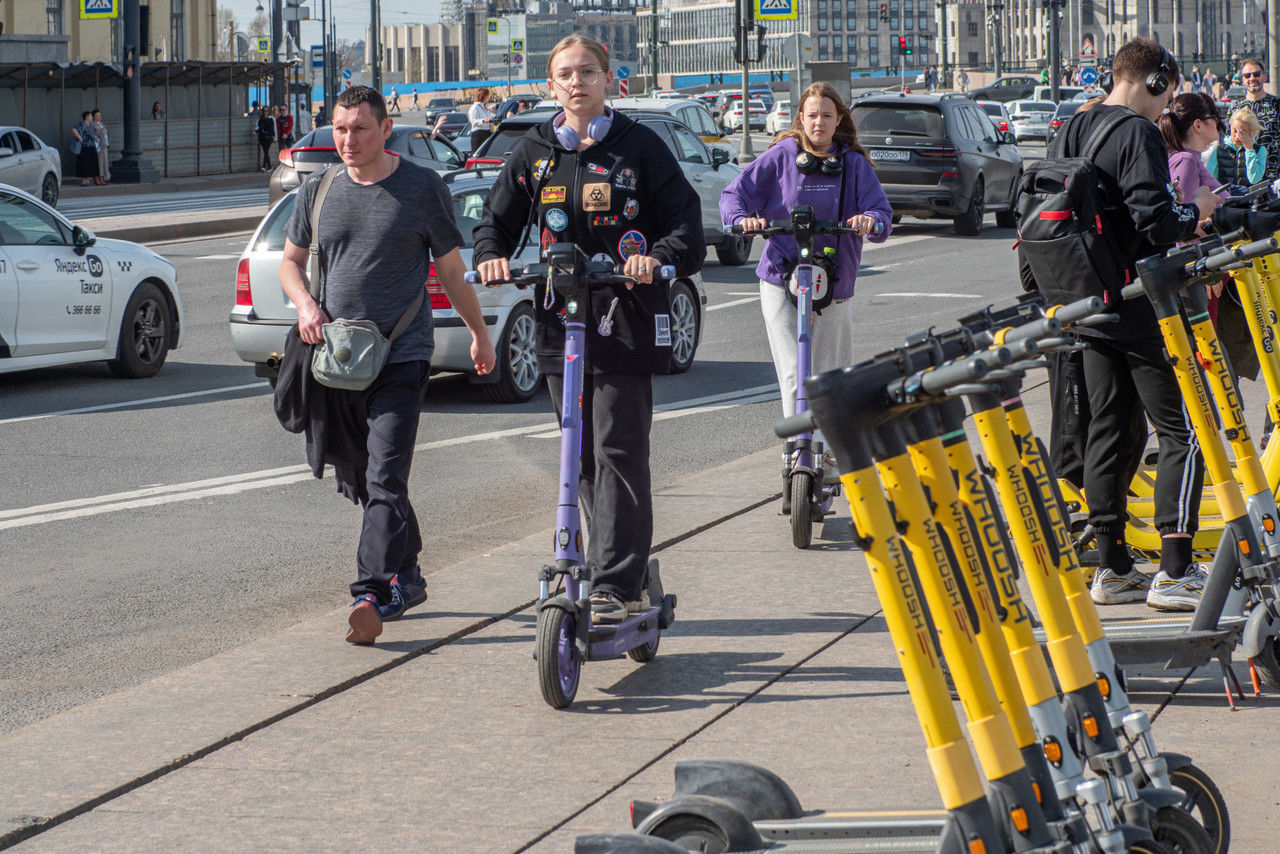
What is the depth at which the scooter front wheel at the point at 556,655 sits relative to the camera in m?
4.66

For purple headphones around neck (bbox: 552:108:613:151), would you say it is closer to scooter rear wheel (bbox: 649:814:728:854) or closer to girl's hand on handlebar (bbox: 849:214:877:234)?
girl's hand on handlebar (bbox: 849:214:877:234)

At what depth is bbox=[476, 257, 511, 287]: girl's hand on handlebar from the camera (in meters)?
4.97

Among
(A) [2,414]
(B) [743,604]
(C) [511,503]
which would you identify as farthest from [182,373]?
(B) [743,604]

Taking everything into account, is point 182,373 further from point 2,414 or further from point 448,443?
point 448,443

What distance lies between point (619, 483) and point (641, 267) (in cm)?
70

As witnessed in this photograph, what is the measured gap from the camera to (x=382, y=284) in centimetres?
575

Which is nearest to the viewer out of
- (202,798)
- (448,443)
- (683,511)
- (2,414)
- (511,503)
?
(202,798)

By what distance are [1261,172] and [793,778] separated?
9.45m

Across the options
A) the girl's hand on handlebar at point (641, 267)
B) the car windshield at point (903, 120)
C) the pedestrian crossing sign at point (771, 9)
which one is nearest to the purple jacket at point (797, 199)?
the girl's hand on handlebar at point (641, 267)

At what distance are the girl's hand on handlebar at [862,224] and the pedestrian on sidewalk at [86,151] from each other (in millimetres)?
35295

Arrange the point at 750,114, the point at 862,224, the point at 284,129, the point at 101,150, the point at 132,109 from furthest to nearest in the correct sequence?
the point at 750,114, the point at 284,129, the point at 101,150, the point at 132,109, the point at 862,224

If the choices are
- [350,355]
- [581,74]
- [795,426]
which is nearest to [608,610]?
[350,355]

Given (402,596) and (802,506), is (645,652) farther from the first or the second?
(802,506)

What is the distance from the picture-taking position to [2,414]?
10.9 m
